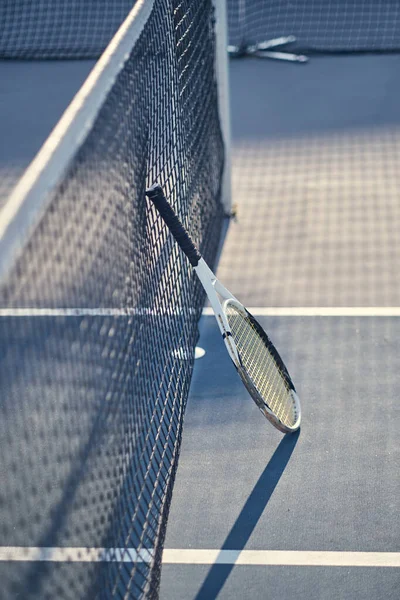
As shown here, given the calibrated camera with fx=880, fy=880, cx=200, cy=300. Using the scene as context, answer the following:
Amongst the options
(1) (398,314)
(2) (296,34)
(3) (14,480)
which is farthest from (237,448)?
(2) (296,34)

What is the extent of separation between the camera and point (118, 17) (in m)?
11.1

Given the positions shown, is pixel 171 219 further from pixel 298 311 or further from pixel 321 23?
pixel 321 23

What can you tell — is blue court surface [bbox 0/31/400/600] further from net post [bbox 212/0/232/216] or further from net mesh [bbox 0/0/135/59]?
net mesh [bbox 0/0/135/59]

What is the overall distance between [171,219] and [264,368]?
95cm

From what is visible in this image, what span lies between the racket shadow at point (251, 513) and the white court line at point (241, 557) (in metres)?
0.04

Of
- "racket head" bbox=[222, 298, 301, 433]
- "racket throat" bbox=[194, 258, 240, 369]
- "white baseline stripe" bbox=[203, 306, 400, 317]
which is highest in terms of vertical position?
"racket throat" bbox=[194, 258, 240, 369]

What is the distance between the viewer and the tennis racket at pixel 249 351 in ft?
12.7

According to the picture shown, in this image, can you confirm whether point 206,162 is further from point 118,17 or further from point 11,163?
point 118,17

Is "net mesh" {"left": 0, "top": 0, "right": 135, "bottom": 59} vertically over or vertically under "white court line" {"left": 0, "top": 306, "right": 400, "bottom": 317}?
over

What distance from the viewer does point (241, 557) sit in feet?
11.7

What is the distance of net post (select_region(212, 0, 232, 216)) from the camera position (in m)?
5.87

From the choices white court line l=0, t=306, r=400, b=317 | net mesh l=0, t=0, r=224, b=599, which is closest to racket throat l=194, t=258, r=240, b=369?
net mesh l=0, t=0, r=224, b=599

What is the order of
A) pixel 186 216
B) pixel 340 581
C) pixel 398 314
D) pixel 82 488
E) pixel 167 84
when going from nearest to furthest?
pixel 340 581 < pixel 82 488 < pixel 167 84 < pixel 186 216 < pixel 398 314

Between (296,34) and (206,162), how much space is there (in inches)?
220
